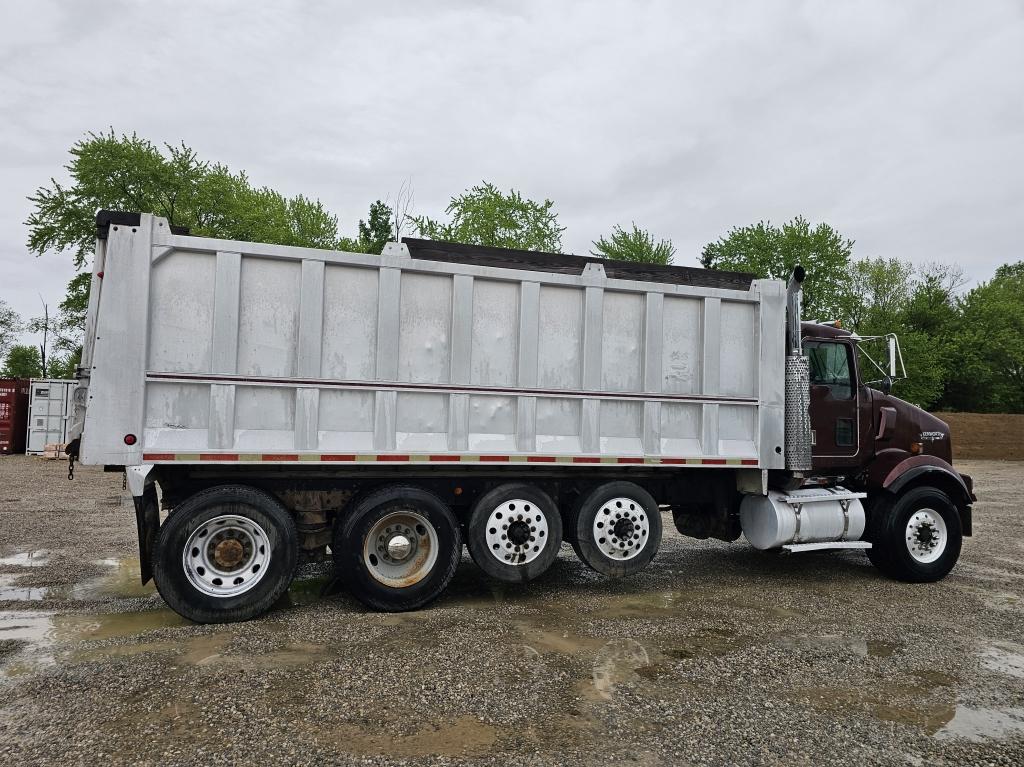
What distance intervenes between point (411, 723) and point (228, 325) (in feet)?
11.4

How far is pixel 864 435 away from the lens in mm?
7676

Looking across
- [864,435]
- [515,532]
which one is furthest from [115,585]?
[864,435]

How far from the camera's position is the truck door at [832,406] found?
7.53 meters

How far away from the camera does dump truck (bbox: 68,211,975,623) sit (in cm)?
557

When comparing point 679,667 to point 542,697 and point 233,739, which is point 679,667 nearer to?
point 542,697

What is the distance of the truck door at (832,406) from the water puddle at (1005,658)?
245 cm

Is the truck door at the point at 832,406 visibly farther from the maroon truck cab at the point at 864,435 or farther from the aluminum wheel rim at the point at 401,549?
the aluminum wheel rim at the point at 401,549

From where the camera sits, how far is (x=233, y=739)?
3588 mm

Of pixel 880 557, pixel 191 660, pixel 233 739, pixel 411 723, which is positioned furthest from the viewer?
pixel 880 557

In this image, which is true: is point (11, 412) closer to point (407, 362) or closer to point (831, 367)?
point (407, 362)

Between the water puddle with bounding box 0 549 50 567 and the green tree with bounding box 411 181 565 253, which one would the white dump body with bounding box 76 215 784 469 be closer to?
the water puddle with bounding box 0 549 50 567

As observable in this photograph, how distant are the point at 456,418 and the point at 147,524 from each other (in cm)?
265

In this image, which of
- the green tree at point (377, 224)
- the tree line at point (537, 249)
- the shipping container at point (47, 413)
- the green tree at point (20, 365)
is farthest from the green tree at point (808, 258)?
the green tree at point (20, 365)

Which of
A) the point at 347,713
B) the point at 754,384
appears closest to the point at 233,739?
the point at 347,713
